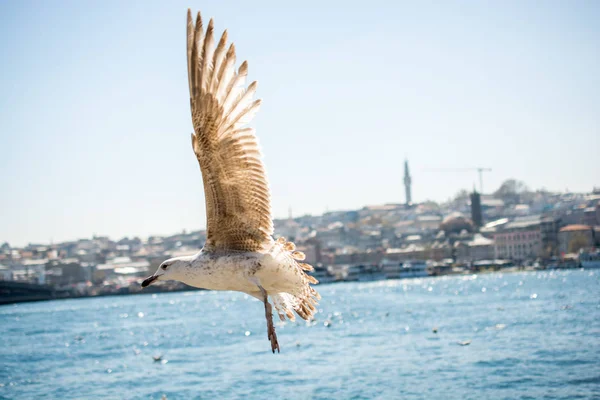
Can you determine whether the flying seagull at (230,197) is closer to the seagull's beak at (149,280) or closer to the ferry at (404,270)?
the seagull's beak at (149,280)

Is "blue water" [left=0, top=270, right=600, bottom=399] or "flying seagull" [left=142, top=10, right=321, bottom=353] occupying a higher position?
"flying seagull" [left=142, top=10, right=321, bottom=353]

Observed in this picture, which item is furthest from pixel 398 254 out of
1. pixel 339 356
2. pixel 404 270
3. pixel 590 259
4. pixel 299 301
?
pixel 299 301

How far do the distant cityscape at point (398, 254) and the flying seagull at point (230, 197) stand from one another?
86.8 metres

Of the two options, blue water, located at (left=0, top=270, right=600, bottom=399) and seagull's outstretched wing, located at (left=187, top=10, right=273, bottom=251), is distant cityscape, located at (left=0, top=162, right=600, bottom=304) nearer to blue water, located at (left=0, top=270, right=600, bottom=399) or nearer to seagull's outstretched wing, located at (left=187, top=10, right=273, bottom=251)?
blue water, located at (left=0, top=270, right=600, bottom=399)

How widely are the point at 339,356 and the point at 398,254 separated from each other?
82037 millimetres

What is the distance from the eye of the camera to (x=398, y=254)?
108 metres

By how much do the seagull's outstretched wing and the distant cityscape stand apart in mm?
86808

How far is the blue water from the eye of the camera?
2031cm

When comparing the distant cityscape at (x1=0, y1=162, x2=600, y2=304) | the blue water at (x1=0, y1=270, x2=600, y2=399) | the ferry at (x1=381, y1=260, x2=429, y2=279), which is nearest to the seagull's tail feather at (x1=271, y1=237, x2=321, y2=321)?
the blue water at (x1=0, y1=270, x2=600, y2=399)

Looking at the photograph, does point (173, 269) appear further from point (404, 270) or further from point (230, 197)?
point (404, 270)

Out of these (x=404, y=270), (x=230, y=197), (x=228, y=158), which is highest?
(x=228, y=158)

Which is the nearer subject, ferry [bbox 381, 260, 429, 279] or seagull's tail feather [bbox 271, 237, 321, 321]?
seagull's tail feather [bbox 271, 237, 321, 321]

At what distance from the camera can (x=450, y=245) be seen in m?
109

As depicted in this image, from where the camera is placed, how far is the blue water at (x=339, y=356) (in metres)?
20.3
